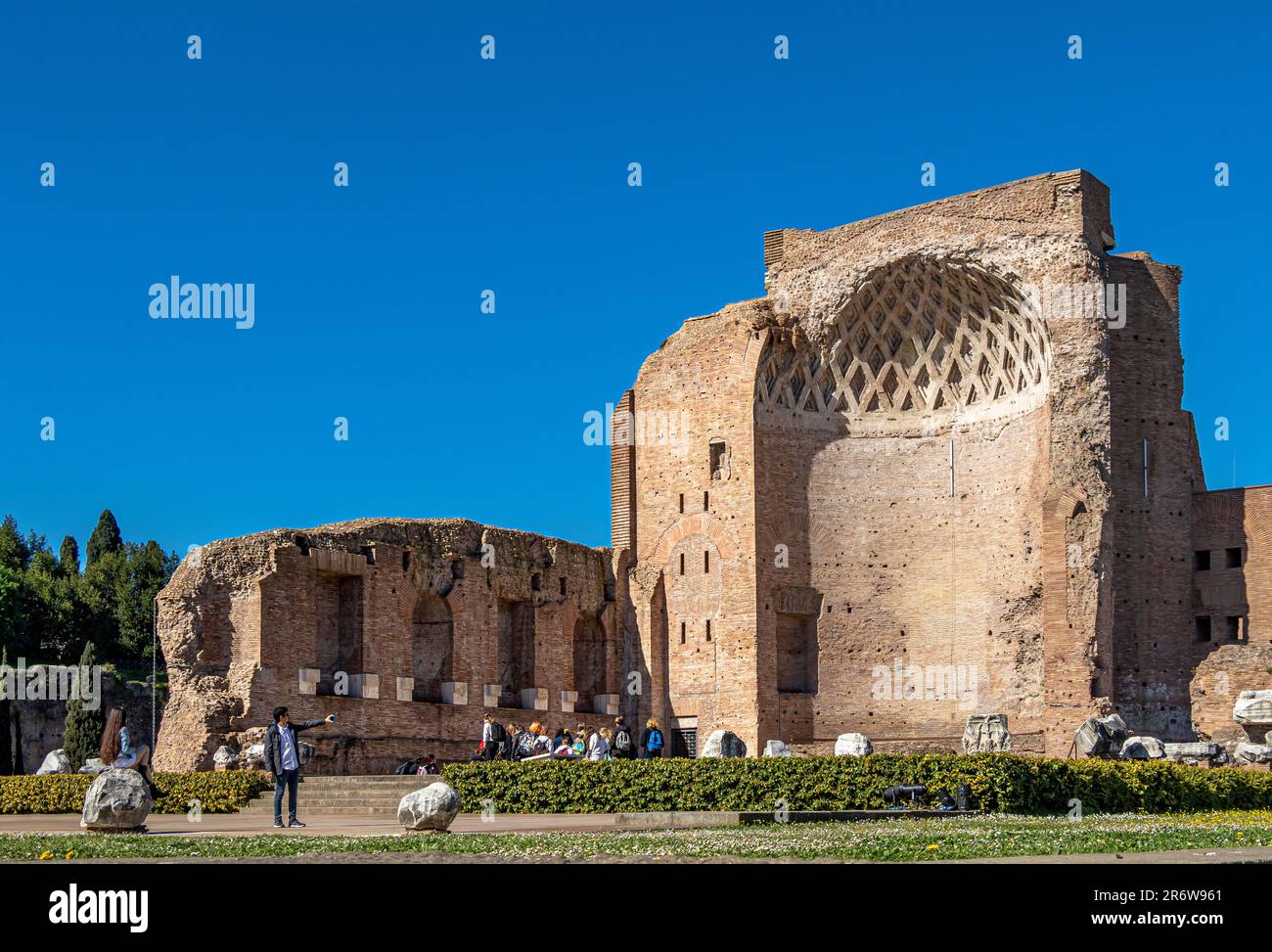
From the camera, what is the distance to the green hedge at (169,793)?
2117 cm

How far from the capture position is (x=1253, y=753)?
2558 centimetres

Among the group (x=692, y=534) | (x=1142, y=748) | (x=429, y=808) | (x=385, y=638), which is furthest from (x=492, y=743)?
(x=692, y=534)

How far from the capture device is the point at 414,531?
1297 inches

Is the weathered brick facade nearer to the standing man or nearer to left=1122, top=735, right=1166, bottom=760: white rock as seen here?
left=1122, top=735, right=1166, bottom=760: white rock

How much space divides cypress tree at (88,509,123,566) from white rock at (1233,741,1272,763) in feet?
162

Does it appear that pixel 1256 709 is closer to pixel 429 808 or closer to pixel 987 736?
pixel 987 736

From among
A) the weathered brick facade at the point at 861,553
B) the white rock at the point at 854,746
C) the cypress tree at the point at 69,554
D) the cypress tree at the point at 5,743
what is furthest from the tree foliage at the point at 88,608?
the white rock at the point at 854,746

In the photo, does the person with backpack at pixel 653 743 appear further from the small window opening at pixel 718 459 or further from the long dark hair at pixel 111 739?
the small window opening at pixel 718 459

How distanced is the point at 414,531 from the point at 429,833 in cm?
1953

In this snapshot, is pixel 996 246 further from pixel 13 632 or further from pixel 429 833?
A: pixel 13 632

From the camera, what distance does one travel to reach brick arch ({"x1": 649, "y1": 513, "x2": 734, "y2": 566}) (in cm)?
3566

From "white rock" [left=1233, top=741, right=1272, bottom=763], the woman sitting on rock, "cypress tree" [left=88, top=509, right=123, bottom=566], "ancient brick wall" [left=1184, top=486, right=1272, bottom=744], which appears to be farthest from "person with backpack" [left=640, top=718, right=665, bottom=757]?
"cypress tree" [left=88, top=509, right=123, bottom=566]

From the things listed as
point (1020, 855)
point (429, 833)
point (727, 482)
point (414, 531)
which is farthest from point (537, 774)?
point (727, 482)

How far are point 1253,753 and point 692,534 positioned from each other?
14.2 m
